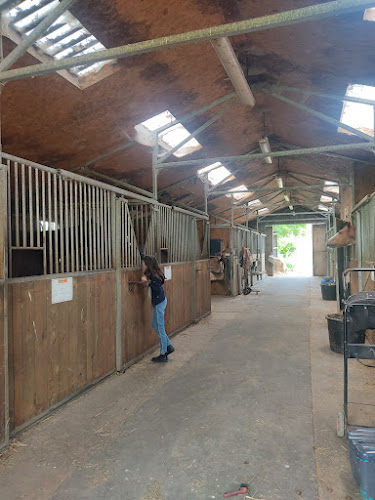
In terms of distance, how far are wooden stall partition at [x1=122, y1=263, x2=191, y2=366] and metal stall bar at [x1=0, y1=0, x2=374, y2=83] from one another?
238cm

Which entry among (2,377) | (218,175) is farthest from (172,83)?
(218,175)

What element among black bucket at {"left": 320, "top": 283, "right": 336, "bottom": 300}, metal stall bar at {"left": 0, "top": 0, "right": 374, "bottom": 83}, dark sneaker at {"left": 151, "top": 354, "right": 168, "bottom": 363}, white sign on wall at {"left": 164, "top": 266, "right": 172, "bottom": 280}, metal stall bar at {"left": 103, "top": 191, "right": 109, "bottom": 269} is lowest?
dark sneaker at {"left": 151, "top": 354, "right": 168, "bottom": 363}

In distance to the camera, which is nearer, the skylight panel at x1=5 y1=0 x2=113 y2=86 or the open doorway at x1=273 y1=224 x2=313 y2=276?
the skylight panel at x1=5 y1=0 x2=113 y2=86

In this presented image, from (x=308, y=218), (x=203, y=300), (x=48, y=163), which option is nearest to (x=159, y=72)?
(x=48, y=163)

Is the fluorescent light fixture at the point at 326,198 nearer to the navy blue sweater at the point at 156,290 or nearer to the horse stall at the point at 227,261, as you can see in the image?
the horse stall at the point at 227,261

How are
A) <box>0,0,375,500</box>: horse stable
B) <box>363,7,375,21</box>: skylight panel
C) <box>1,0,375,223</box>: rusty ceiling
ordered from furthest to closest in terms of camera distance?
<box>1,0,375,223</box>: rusty ceiling → <box>363,7,375,21</box>: skylight panel → <box>0,0,375,500</box>: horse stable

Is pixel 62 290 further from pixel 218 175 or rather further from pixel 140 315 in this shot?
pixel 218 175

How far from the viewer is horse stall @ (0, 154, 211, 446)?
8.50 ft

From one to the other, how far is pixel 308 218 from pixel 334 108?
14.0 metres

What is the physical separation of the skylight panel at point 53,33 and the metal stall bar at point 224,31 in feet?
1.27

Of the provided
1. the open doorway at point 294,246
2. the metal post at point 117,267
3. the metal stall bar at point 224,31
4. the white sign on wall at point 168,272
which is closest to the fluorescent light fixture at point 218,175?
the white sign on wall at point 168,272

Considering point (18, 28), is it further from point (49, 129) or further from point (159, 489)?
point (159, 489)

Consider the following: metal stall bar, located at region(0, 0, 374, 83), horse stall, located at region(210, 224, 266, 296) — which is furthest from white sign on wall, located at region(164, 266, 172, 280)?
horse stall, located at region(210, 224, 266, 296)

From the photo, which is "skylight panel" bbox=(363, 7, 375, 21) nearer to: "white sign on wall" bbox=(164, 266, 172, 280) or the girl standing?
the girl standing
